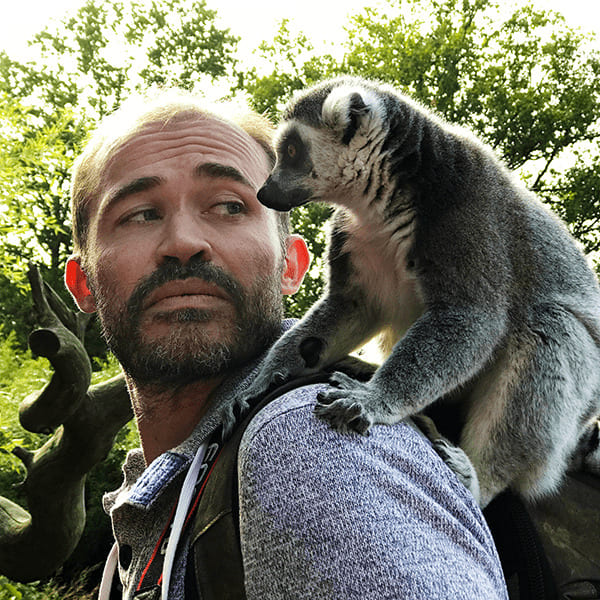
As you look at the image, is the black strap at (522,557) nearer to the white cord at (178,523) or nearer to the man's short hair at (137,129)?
the white cord at (178,523)

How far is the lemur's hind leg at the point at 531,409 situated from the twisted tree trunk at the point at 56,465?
545 cm

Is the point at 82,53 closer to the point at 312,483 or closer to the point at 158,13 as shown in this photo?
the point at 158,13

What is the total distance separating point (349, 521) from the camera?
1.14 meters

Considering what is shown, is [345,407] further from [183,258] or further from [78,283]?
[78,283]

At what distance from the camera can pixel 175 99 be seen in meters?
2.70

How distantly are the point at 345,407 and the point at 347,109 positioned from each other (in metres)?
1.43

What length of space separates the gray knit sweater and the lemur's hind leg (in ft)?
2.51

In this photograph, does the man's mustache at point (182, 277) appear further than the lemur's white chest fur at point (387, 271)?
No

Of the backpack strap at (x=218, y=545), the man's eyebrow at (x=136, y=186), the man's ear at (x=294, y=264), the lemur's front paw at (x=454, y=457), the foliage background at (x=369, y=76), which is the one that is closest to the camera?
the backpack strap at (x=218, y=545)

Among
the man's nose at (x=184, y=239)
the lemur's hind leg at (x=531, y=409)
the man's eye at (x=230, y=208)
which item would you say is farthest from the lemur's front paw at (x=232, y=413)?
the lemur's hind leg at (x=531, y=409)

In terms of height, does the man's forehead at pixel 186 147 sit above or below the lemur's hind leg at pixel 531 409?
above

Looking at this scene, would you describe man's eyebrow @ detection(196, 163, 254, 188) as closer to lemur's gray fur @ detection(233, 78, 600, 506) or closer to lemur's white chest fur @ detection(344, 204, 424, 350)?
lemur's gray fur @ detection(233, 78, 600, 506)

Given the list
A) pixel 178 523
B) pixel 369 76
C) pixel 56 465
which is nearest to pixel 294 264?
pixel 178 523

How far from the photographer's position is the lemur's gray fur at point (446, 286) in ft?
6.82
